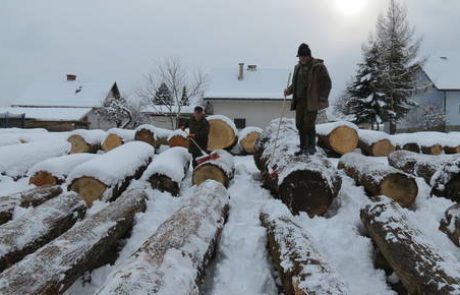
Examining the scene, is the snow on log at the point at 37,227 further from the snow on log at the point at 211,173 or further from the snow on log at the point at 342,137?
the snow on log at the point at 342,137

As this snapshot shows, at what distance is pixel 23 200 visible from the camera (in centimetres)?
578

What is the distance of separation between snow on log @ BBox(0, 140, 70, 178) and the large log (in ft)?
19.4

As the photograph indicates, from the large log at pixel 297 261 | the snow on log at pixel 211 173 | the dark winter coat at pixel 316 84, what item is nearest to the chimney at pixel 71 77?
the snow on log at pixel 211 173

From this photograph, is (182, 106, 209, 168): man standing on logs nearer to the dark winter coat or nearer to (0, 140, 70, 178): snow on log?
the dark winter coat

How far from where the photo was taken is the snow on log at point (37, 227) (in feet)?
13.1

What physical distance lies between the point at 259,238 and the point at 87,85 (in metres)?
40.1

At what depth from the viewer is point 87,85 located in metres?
41.6

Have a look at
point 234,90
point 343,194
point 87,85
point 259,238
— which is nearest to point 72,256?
point 259,238

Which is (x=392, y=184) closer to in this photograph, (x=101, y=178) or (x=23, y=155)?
(x=101, y=178)

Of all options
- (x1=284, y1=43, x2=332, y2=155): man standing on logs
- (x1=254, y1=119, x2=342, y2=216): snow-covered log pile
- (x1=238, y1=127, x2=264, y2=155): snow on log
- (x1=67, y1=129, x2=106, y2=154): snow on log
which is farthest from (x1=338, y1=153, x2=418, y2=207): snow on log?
(x1=67, y1=129, x2=106, y2=154): snow on log

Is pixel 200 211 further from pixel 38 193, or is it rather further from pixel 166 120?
pixel 166 120

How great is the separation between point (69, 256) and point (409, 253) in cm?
297

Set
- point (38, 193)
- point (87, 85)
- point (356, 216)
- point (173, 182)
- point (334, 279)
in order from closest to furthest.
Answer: point (334, 279) → point (356, 216) → point (38, 193) → point (173, 182) → point (87, 85)

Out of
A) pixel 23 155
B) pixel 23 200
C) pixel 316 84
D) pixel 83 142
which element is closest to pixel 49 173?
pixel 23 200
